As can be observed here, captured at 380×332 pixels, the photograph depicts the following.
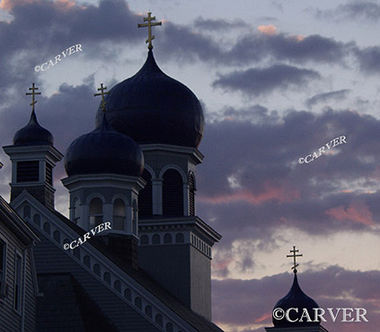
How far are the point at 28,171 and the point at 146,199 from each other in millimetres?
10111

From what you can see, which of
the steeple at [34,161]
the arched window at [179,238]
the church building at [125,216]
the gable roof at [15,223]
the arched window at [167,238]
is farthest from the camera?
the arched window at [167,238]

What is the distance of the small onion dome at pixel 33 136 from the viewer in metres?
53.4

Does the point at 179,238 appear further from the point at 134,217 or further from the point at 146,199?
the point at 134,217

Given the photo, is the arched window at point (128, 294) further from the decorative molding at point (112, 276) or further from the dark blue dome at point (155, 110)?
the dark blue dome at point (155, 110)

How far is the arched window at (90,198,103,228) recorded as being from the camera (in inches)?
2152

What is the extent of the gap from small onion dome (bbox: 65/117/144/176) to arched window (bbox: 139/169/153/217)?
6164 mm

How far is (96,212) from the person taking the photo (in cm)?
5500

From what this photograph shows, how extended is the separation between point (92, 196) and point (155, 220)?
5840 millimetres

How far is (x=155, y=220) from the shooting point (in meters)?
59.8

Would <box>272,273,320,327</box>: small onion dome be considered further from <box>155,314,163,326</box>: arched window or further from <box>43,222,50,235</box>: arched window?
<box>43,222,50,235</box>: arched window

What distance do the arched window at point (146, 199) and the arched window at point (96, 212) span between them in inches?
253

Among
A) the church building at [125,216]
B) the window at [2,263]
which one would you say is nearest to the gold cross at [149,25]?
the church building at [125,216]

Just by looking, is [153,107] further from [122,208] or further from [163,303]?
[163,303]

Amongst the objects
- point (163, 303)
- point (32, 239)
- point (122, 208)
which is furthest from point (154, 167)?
point (32, 239)
